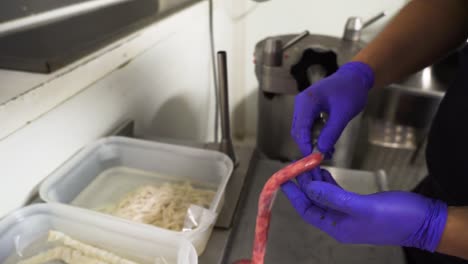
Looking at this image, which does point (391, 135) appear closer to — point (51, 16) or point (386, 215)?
point (386, 215)

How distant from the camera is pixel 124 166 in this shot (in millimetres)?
776

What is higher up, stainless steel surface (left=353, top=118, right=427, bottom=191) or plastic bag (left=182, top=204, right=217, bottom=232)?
plastic bag (left=182, top=204, right=217, bottom=232)

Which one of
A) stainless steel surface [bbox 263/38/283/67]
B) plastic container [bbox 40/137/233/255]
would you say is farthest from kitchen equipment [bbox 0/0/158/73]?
stainless steel surface [bbox 263/38/283/67]

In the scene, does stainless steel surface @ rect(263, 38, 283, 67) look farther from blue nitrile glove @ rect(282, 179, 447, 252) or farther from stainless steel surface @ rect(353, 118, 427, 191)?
stainless steel surface @ rect(353, 118, 427, 191)

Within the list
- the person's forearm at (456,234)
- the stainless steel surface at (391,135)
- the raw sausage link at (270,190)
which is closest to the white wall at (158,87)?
the raw sausage link at (270,190)

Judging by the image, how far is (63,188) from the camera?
647 mm

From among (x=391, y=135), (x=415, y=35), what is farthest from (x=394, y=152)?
(x=415, y=35)

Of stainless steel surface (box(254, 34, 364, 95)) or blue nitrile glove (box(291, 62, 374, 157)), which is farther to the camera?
stainless steel surface (box(254, 34, 364, 95))

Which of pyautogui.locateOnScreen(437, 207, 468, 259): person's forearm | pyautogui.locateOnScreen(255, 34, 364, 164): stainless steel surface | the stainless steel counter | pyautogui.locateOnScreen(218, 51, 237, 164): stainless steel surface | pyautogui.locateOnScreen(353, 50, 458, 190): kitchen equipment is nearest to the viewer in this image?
pyautogui.locateOnScreen(437, 207, 468, 259): person's forearm

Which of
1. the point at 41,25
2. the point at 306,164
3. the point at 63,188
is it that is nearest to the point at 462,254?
the point at 306,164

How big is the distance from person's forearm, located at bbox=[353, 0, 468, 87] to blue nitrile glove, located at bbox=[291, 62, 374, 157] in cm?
5

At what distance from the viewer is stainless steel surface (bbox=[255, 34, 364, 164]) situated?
39.0 inches

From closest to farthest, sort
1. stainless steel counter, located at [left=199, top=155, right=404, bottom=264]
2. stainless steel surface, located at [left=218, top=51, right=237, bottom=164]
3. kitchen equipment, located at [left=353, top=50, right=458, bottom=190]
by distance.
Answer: stainless steel counter, located at [left=199, top=155, right=404, bottom=264], stainless steel surface, located at [left=218, top=51, right=237, bottom=164], kitchen equipment, located at [left=353, top=50, right=458, bottom=190]

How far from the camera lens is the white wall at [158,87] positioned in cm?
59
